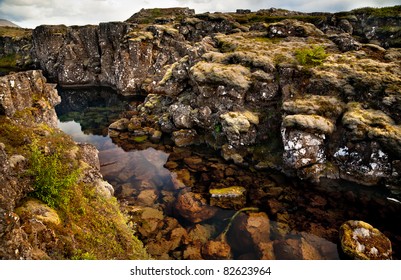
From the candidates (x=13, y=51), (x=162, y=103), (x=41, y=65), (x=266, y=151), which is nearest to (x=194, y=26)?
(x=162, y=103)

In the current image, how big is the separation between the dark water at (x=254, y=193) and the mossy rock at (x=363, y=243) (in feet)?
3.54

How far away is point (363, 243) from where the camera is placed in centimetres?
1662

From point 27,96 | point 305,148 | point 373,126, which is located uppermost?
point 27,96

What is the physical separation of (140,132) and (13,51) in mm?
123133

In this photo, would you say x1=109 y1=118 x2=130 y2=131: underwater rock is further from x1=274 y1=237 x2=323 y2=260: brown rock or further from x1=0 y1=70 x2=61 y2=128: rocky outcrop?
A: x1=274 y1=237 x2=323 y2=260: brown rock

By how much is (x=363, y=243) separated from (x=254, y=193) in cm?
934

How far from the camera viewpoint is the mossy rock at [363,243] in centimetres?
1598

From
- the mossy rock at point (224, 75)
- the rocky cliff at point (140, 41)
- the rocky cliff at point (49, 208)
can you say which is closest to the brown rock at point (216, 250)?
the rocky cliff at point (49, 208)

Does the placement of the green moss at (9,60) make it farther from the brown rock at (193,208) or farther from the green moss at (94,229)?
the green moss at (94,229)

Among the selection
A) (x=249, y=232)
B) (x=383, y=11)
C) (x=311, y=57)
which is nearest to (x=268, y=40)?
(x=311, y=57)

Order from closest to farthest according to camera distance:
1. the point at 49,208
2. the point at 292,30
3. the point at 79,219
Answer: the point at 49,208 < the point at 79,219 < the point at 292,30

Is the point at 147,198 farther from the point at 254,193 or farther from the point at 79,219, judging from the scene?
the point at 79,219
